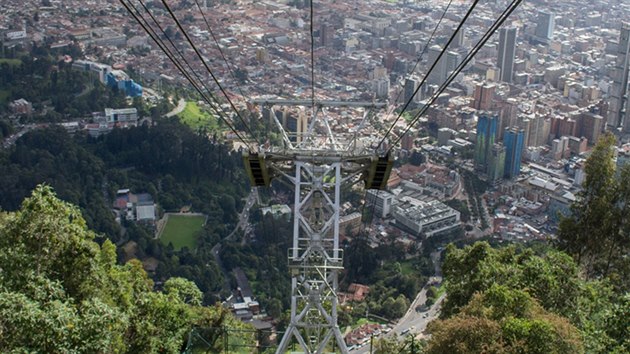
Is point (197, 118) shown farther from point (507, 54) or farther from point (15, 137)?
point (507, 54)

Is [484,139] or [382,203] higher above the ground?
[484,139]

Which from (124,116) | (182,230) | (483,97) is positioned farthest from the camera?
(483,97)

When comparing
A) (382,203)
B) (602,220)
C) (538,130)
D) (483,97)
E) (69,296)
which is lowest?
(382,203)

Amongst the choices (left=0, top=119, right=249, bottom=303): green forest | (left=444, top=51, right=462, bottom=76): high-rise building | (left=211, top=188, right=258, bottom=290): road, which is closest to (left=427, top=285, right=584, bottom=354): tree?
(left=211, top=188, right=258, bottom=290): road

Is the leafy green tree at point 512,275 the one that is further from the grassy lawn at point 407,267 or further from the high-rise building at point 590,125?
the high-rise building at point 590,125

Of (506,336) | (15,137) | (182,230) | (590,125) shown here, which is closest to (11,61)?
(15,137)

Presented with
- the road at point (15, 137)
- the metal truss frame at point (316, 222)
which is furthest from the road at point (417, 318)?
the road at point (15, 137)
